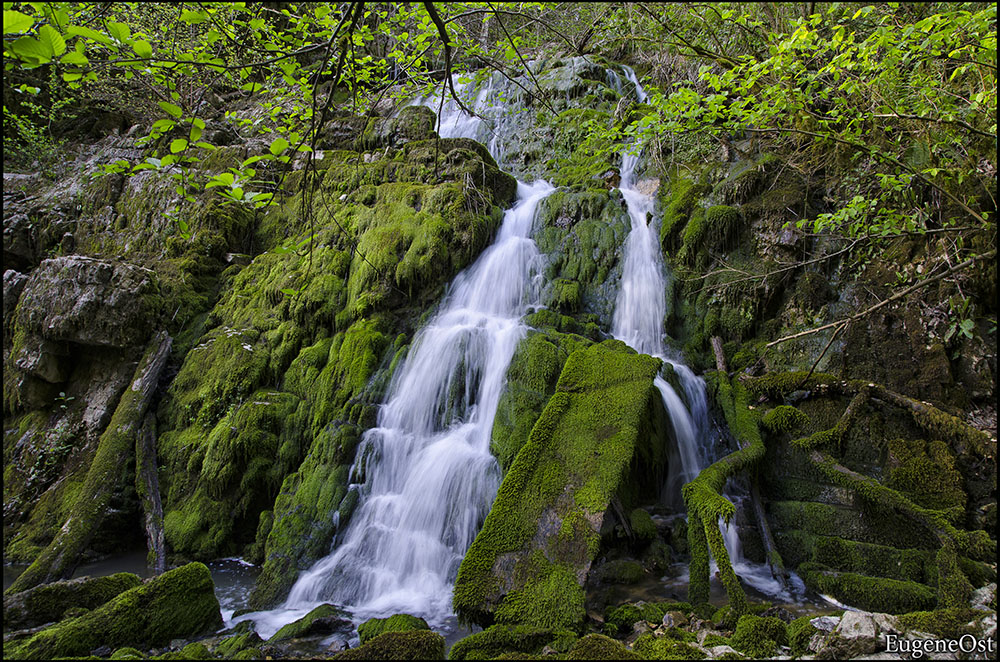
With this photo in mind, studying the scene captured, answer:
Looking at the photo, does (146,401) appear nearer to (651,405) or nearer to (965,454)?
(651,405)

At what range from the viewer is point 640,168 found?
397 inches

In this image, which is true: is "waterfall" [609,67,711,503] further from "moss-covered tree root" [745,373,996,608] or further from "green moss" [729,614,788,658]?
"green moss" [729,614,788,658]

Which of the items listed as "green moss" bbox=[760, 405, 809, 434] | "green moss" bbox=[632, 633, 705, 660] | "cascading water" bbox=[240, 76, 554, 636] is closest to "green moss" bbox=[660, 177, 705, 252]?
"cascading water" bbox=[240, 76, 554, 636]

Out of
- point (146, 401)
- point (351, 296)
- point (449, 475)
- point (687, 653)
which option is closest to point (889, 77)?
point (687, 653)

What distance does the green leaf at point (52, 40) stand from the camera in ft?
6.11

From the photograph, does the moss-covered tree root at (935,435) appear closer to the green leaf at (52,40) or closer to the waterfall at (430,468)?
the waterfall at (430,468)

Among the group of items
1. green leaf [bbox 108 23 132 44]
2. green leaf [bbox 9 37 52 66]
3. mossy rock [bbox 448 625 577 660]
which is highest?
green leaf [bbox 108 23 132 44]

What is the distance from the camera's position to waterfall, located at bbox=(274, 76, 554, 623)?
4938mm

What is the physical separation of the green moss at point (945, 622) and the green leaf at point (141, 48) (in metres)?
4.90

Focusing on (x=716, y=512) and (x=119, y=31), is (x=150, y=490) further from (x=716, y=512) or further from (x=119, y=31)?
(x=716, y=512)

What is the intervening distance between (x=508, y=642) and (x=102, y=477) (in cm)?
579

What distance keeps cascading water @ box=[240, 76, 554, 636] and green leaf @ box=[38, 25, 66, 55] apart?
4.67m

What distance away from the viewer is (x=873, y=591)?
3.74 meters

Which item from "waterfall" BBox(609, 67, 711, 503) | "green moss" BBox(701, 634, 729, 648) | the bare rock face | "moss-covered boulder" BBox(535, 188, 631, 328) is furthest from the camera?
"moss-covered boulder" BBox(535, 188, 631, 328)
